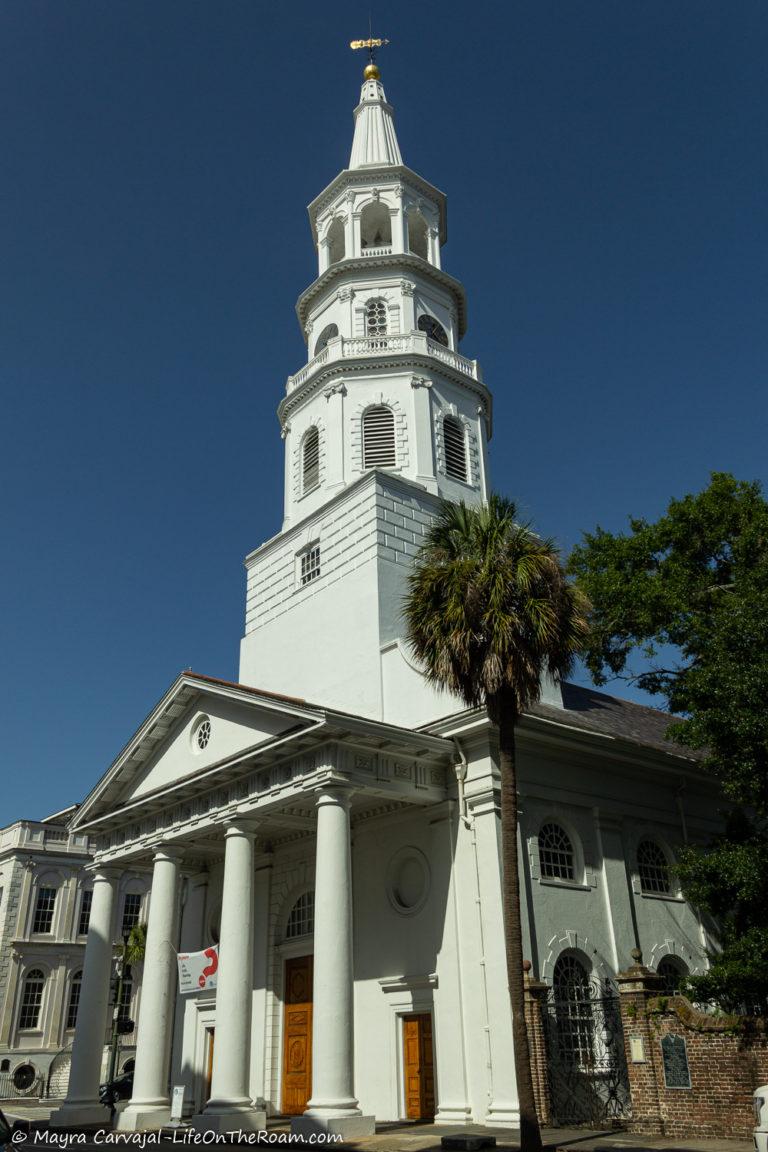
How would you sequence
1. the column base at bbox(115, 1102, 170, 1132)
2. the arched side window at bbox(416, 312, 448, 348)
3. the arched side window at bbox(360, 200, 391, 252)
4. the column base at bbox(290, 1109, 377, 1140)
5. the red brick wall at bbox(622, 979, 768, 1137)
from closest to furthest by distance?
the red brick wall at bbox(622, 979, 768, 1137)
the column base at bbox(290, 1109, 377, 1140)
the column base at bbox(115, 1102, 170, 1132)
the arched side window at bbox(416, 312, 448, 348)
the arched side window at bbox(360, 200, 391, 252)

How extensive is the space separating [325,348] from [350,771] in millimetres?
17386

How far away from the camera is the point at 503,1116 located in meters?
17.8

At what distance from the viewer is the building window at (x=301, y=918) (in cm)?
2450

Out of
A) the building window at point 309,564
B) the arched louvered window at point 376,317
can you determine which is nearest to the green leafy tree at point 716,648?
the building window at point 309,564

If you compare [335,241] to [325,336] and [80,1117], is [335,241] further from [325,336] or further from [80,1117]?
[80,1117]

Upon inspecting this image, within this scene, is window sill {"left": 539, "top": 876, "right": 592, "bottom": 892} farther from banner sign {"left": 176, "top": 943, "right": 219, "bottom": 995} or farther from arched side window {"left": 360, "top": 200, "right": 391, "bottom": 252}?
arched side window {"left": 360, "top": 200, "right": 391, "bottom": 252}

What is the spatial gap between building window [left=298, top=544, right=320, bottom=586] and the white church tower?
6 centimetres

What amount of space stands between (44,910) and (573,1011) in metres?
38.6

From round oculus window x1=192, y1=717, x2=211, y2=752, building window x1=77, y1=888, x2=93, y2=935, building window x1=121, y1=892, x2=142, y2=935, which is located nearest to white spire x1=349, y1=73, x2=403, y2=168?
round oculus window x1=192, y1=717, x2=211, y2=752

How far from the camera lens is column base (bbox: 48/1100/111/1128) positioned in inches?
892

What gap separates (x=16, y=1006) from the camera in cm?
4756

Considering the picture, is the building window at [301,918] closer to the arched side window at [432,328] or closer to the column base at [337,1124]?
the column base at [337,1124]

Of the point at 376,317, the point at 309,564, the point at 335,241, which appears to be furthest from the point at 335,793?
the point at 335,241

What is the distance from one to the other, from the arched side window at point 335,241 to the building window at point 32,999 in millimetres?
38163
